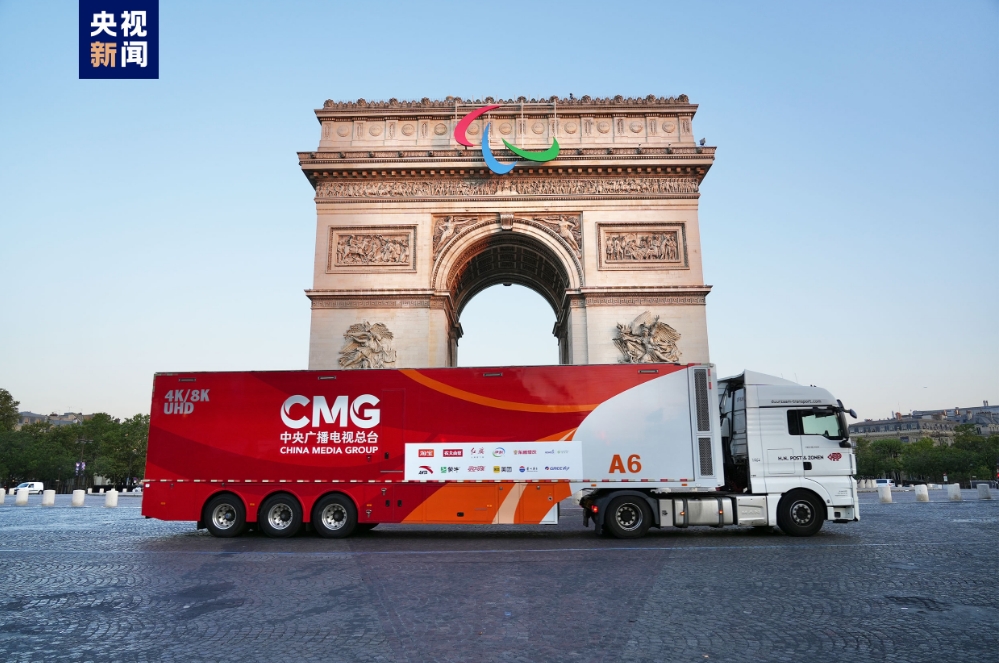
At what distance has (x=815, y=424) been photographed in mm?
12547

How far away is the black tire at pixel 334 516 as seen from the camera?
1243 cm

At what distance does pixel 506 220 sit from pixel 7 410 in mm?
66517

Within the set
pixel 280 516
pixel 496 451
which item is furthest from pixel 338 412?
pixel 496 451

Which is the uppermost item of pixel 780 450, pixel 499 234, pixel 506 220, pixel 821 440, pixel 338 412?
pixel 506 220

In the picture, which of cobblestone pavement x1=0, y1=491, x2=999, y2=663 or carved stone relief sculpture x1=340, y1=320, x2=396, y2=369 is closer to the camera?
cobblestone pavement x1=0, y1=491, x2=999, y2=663

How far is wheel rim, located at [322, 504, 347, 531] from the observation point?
12539 millimetres

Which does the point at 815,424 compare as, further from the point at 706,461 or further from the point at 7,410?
the point at 7,410

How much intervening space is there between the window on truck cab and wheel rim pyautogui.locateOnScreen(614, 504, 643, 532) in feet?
10.6

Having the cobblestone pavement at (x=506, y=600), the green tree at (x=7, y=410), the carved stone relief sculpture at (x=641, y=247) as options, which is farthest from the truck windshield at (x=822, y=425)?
the green tree at (x=7, y=410)

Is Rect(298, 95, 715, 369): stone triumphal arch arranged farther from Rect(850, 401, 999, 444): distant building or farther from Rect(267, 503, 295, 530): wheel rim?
Rect(850, 401, 999, 444): distant building

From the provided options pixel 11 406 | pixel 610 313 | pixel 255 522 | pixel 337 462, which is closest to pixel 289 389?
pixel 337 462

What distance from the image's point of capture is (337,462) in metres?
12.5

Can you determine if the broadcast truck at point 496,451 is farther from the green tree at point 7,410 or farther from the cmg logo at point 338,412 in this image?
the green tree at point 7,410

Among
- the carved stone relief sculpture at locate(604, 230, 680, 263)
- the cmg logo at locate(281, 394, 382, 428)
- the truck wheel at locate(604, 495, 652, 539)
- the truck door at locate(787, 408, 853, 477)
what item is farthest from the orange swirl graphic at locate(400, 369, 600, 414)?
the carved stone relief sculpture at locate(604, 230, 680, 263)
